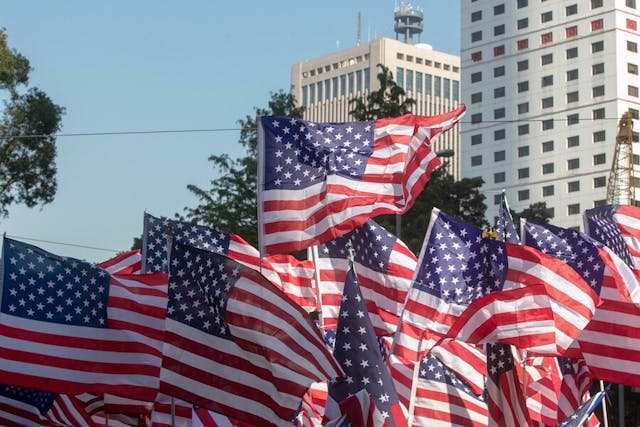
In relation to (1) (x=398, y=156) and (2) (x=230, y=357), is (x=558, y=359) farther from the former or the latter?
(2) (x=230, y=357)

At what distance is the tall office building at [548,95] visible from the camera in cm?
13000

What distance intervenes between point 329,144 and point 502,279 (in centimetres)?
302

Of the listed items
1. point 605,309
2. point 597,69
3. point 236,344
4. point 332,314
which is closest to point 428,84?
point 597,69

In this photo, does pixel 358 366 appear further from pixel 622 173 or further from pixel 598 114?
pixel 598 114

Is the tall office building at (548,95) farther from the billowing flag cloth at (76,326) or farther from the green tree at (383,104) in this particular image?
the billowing flag cloth at (76,326)

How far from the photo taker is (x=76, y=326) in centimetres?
1709

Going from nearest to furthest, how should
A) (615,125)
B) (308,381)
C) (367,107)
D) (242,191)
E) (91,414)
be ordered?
(308,381)
(91,414)
(242,191)
(367,107)
(615,125)

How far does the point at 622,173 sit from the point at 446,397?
357 feet

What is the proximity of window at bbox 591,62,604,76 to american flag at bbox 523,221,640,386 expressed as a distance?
111879mm

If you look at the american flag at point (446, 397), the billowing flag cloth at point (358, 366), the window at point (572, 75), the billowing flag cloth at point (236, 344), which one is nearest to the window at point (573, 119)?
the window at point (572, 75)

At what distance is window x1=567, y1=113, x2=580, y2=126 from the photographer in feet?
430

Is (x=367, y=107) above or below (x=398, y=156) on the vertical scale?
above

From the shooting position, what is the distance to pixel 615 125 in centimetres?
12812

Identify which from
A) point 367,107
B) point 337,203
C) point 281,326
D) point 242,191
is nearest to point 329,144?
point 337,203
